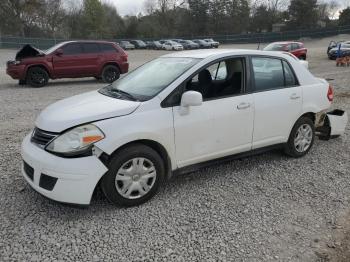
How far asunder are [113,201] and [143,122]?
870 mm

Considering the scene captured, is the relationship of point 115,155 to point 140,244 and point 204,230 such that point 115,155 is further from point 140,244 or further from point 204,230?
point 204,230

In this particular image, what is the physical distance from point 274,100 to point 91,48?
10821mm

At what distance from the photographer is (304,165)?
16.8 feet

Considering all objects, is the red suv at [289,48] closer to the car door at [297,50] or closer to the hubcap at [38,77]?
the car door at [297,50]

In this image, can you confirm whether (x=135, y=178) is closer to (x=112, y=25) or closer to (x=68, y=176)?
(x=68, y=176)

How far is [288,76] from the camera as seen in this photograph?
5066mm

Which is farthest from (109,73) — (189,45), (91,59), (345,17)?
(345,17)

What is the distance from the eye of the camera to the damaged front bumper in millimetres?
6008

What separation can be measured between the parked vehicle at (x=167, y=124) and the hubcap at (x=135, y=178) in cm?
1

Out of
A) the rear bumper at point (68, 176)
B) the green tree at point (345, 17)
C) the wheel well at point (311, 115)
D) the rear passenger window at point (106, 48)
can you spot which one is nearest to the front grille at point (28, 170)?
the rear bumper at point (68, 176)

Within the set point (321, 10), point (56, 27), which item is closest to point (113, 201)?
point (56, 27)

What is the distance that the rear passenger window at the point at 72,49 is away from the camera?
13.6 meters

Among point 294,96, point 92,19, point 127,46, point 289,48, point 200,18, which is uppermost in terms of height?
point 92,19

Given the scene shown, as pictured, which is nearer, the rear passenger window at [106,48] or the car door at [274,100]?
the car door at [274,100]
